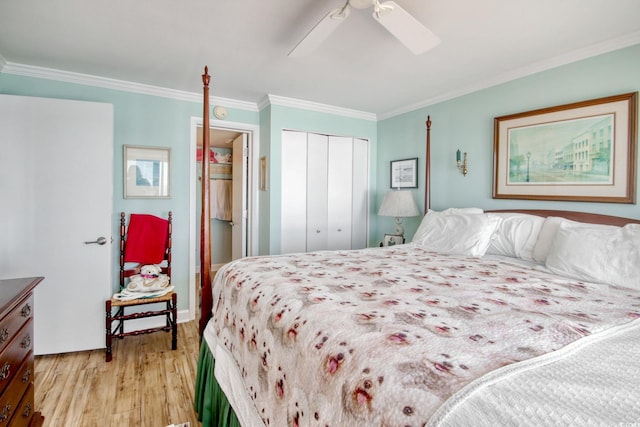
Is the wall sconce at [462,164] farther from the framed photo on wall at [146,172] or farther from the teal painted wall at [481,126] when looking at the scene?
the framed photo on wall at [146,172]

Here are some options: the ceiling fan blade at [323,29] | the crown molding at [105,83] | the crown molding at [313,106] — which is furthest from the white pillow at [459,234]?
the crown molding at [105,83]

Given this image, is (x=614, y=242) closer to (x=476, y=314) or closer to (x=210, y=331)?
(x=476, y=314)

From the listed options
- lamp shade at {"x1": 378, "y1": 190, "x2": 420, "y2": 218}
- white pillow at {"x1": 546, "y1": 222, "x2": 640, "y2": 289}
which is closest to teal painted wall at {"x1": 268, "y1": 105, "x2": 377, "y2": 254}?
lamp shade at {"x1": 378, "y1": 190, "x2": 420, "y2": 218}

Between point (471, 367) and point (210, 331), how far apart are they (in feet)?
5.05

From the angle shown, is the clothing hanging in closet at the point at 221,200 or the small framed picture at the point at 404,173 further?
the clothing hanging in closet at the point at 221,200

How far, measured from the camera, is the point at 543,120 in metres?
2.46

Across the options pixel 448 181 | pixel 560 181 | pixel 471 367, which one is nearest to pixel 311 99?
pixel 448 181

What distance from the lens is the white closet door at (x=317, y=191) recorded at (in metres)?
3.69

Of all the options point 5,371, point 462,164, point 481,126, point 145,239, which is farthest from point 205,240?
point 481,126

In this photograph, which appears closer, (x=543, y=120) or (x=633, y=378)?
(x=633, y=378)

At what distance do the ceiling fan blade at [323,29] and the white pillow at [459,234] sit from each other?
1.65 m

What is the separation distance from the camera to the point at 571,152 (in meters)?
2.33

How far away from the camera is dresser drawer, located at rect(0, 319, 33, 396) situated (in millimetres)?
1276

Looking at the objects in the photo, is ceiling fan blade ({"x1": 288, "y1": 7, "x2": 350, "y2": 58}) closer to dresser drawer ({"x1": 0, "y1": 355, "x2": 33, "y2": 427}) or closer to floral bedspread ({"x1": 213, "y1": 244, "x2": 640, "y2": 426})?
floral bedspread ({"x1": 213, "y1": 244, "x2": 640, "y2": 426})
